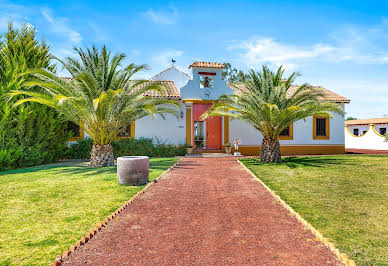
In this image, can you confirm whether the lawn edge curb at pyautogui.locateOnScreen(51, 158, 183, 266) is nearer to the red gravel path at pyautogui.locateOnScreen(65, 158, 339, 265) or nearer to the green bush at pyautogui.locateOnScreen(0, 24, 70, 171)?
the red gravel path at pyautogui.locateOnScreen(65, 158, 339, 265)

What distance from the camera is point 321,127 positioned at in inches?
744

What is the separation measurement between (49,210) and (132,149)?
10205 millimetres

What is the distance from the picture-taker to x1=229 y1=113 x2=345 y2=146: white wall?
17734mm

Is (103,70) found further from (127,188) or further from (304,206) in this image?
(304,206)

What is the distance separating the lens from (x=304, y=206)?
538cm

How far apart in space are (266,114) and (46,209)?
997 centimetres

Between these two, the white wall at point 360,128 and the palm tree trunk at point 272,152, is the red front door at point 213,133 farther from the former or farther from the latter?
the white wall at point 360,128

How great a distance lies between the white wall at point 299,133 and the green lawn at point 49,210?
1022 centimetres

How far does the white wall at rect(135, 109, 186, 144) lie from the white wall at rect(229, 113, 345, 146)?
3.52 m

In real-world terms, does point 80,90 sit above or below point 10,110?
above

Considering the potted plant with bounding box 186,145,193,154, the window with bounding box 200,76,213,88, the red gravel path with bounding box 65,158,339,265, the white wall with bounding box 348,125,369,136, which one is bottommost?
→ the red gravel path with bounding box 65,158,339,265

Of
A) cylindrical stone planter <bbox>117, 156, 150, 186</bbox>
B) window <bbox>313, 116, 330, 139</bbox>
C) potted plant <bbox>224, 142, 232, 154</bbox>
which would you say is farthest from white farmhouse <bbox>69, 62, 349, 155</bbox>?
cylindrical stone planter <bbox>117, 156, 150, 186</bbox>

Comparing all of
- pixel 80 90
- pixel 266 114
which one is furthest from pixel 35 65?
pixel 266 114

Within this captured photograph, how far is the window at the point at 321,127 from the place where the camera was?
61.5 ft
